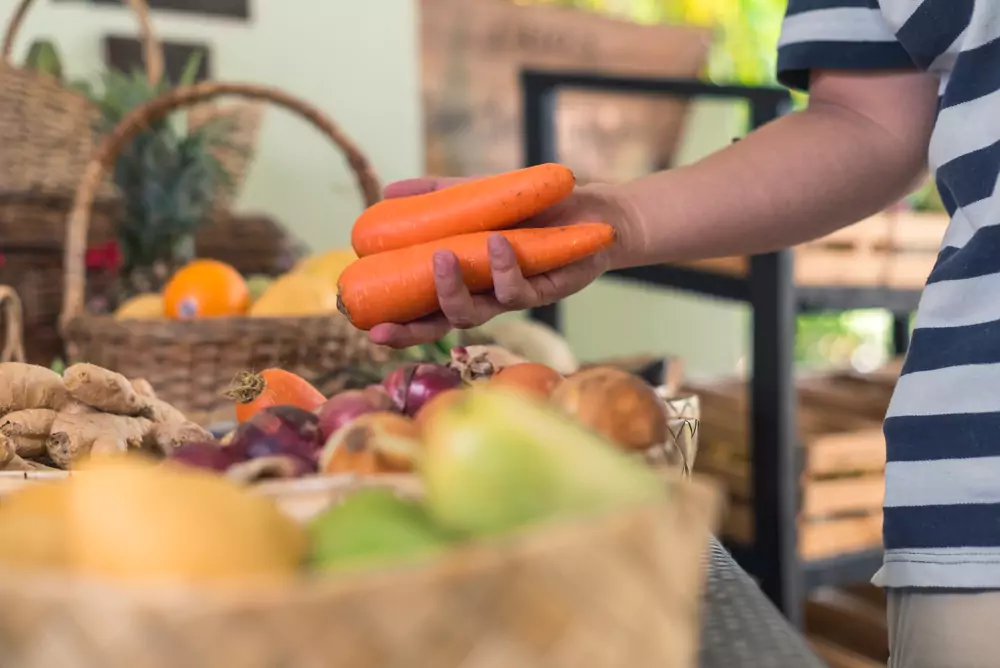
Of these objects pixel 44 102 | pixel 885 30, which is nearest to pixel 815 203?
pixel 885 30

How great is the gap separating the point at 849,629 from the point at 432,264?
137cm

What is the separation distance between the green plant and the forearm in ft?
3.17

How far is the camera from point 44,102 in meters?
1.31

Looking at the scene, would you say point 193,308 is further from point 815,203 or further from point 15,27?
point 815,203

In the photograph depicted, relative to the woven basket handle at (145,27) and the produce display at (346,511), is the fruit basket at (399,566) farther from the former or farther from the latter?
the woven basket handle at (145,27)

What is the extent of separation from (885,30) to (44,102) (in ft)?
3.52

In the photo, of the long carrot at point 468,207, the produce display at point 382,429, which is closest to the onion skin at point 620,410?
the produce display at point 382,429

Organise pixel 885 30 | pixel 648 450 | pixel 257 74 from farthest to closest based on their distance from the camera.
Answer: pixel 257 74
pixel 885 30
pixel 648 450

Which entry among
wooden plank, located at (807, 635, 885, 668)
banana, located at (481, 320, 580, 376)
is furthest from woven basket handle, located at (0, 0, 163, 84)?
wooden plank, located at (807, 635, 885, 668)

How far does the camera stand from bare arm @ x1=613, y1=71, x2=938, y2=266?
74cm

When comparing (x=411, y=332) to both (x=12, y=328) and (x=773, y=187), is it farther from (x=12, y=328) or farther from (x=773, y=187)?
(x=12, y=328)

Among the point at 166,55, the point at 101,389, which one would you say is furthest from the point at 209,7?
the point at 101,389

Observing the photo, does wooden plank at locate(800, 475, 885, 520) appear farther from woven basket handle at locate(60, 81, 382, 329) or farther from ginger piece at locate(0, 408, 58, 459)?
ginger piece at locate(0, 408, 58, 459)

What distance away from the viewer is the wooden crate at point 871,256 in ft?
4.89
